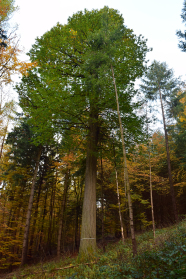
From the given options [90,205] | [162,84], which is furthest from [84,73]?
[162,84]

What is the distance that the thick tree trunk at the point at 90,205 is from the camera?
21.8ft

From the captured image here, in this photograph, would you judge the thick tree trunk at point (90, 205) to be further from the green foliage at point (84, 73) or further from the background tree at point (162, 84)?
the background tree at point (162, 84)

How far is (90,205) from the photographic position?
738cm

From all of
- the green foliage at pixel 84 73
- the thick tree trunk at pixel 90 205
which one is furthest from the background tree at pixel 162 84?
the thick tree trunk at pixel 90 205

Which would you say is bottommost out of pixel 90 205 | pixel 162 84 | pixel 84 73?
pixel 90 205

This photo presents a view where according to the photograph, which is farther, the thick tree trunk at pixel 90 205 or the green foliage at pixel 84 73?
the thick tree trunk at pixel 90 205

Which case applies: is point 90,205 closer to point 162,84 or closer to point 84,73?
point 84,73

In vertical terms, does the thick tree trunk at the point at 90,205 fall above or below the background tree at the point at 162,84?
below

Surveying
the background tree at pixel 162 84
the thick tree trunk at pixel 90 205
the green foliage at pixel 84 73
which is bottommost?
the thick tree trunk at pixel 90 205

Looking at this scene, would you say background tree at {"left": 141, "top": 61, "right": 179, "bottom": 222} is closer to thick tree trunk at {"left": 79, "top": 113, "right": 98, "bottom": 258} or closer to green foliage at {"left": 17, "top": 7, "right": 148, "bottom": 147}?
green foliage at {"left": 17, "top": 7, "right": 148, "bottom": 147}

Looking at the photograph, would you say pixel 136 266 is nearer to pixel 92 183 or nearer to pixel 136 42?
pixel 92 183

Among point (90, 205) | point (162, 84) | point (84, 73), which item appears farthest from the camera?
point (162, 84)

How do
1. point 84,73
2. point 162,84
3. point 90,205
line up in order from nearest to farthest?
point 84,73 < point 90,205 < point 162,84

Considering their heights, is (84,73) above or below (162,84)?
below
